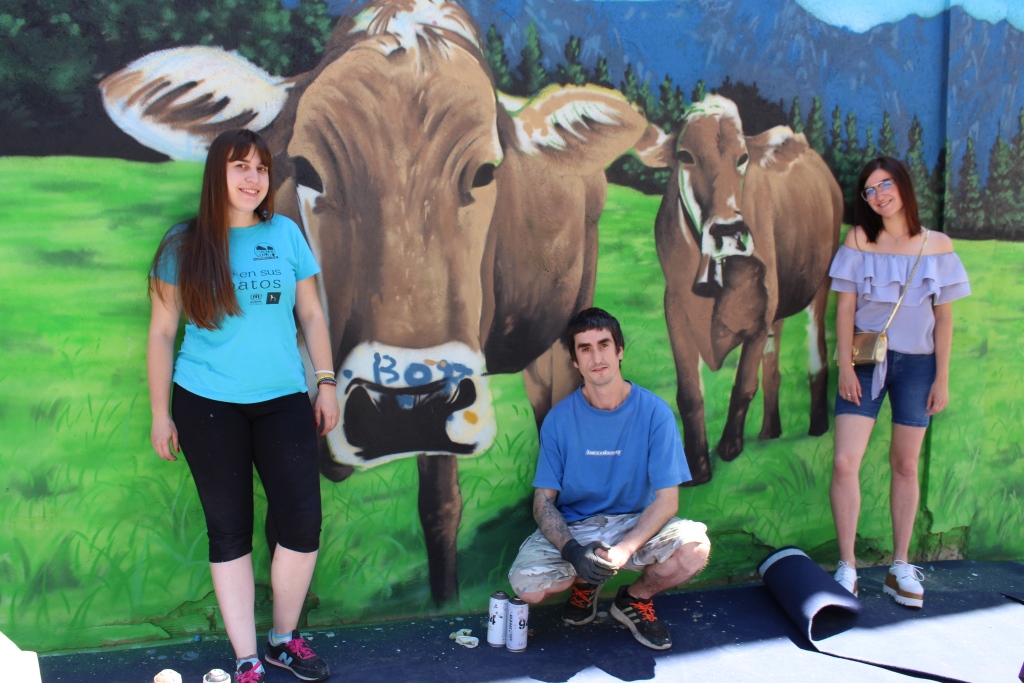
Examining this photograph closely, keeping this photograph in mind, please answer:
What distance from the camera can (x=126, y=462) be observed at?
9.96 feet

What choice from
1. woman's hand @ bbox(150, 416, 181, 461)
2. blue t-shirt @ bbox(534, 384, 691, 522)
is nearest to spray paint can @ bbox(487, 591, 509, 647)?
blue t-shirt @ bbox(534, 384, 691, 522)

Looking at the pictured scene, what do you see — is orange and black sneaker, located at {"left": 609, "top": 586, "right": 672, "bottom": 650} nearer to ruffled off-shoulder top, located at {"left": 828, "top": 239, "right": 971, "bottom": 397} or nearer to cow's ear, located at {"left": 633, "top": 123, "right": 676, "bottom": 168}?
ruffled off-shoulder top, located at {"left": 828, "top": 239, "right": 971, "bottom": 397}

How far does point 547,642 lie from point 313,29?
2.45 m

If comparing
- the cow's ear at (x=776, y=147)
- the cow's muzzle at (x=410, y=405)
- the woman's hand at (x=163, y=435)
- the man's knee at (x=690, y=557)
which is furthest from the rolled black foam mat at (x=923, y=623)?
the woman's hand at (x=163, y=435)

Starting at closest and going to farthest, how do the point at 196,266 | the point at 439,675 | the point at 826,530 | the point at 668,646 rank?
1. the point at 196,266
2. the point at 439,675
3. the point at 668,646
4. the point at 826,530

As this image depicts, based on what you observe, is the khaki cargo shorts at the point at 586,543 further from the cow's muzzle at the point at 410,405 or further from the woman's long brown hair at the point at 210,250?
the woman's long brown hair at the point at 210,250

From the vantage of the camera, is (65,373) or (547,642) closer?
(65,373)

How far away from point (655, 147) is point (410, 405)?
4.94 feet

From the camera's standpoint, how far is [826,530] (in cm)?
401

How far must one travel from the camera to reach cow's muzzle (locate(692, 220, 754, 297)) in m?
3.72

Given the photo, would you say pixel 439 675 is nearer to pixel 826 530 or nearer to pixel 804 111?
pixel 826 530

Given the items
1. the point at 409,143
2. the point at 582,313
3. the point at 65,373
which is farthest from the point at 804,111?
the point at 65,373

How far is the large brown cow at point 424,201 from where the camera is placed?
10.2 feet

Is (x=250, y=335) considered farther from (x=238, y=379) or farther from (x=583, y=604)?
(x=583, y=604)
